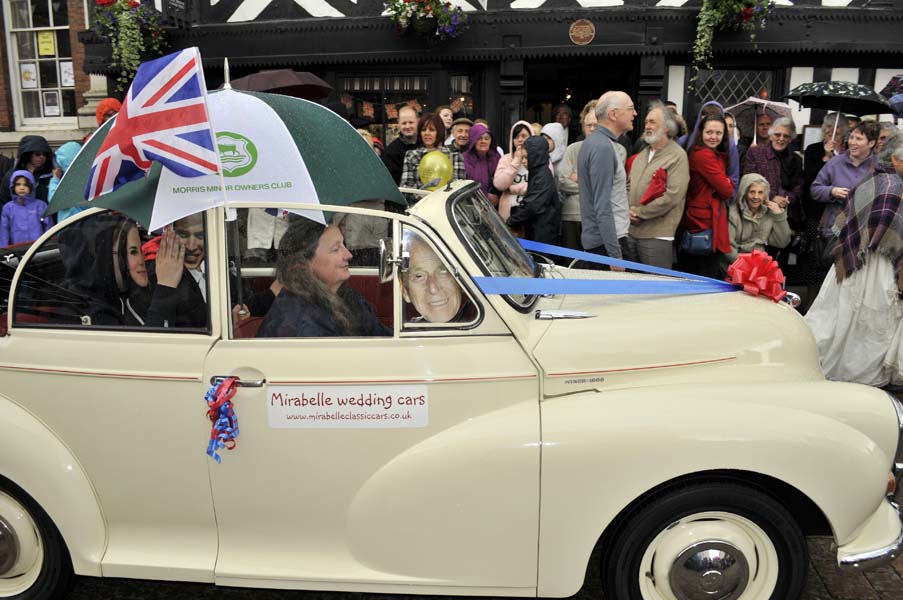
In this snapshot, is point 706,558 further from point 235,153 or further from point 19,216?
point 19,216

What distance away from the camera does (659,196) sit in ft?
19.4

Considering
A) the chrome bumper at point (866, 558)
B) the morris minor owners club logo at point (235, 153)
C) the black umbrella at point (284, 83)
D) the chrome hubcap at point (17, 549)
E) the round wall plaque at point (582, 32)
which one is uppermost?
the round wall plaque at point (582, 32)

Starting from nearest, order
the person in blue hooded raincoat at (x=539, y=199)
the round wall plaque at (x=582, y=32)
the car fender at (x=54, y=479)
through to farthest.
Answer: the car fender at (x=54, y=479)
the person in blue hooded raincoat at (x=539, y=199)
the round wall plaque at (x=582, y=32)

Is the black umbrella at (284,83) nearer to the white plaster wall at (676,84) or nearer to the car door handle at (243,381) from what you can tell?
the car door handle at (243,381)

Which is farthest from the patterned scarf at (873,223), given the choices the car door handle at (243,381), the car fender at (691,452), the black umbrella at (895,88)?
the car door handle at (243,381)

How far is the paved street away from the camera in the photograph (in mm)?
3400

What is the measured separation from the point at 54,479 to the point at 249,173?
1.48 meters

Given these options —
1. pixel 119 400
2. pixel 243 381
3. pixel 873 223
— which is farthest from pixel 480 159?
pixel 119 400

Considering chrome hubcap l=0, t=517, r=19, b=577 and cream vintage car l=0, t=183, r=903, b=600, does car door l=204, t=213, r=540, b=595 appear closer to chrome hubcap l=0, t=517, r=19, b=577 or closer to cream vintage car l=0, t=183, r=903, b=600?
cream vintage car l=0, t=183, r=903, b=600

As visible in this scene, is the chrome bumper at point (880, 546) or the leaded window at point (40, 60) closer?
the chrome bumper at point (880, 546)

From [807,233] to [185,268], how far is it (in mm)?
6492

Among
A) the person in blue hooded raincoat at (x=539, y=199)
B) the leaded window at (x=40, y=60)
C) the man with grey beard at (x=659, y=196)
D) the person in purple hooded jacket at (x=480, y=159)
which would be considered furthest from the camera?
the leaded window at (x=40, y=60)

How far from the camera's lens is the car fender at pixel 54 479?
9.99 feet

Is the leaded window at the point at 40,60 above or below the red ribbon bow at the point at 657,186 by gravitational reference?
above
